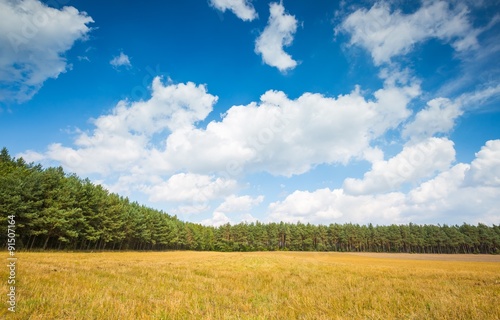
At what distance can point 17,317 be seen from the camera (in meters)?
6.27

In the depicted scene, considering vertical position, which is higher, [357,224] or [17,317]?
[357,224]

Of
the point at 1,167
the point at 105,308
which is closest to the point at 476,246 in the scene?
the point at 105,308

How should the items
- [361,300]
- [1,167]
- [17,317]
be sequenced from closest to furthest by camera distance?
[17,317] < [361,300] < [1,167]

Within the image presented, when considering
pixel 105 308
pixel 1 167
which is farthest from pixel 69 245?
pixel 105 308

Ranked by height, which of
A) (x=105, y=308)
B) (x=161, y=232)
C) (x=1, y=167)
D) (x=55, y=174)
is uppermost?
(x=1, y=167)

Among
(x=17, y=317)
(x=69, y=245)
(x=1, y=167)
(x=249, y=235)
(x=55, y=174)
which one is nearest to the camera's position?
(x=17, y=317)

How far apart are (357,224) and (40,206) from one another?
134380mm

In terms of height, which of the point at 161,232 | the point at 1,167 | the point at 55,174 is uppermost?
the point at 1,167

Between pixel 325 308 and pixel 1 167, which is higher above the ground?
pixel 1 167

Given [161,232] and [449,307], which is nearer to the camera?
[449,307]

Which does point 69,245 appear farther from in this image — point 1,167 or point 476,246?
point 476,246

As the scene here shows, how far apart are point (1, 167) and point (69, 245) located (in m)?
20.3

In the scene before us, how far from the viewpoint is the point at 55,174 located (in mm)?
41188

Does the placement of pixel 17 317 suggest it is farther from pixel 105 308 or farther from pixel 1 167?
pixel 1 167
